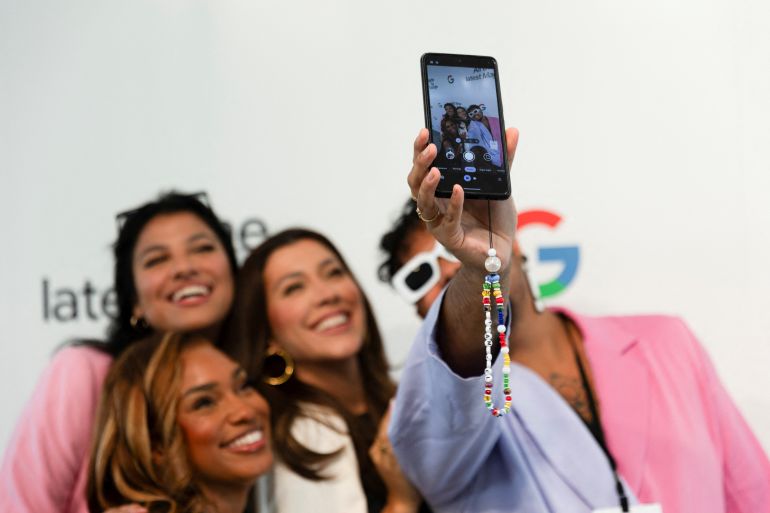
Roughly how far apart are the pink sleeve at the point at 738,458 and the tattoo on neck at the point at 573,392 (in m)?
0.33

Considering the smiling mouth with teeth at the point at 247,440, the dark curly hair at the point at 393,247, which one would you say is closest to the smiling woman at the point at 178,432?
the smiling mouth with teeth at the point at 247,440

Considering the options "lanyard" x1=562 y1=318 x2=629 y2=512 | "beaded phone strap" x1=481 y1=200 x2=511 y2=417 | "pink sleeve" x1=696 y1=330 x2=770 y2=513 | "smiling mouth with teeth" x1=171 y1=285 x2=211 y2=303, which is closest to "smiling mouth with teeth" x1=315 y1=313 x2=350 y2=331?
"smiling mouth with teeth" x1=171 y1=285 x2=211 y2=303

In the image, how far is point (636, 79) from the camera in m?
2.55

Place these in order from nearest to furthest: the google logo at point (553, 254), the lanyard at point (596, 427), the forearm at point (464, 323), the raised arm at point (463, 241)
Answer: the raised arm at point (463, 241) → the forearm at point (464, 323) → the lanyard at point (596, 427) → the google logo at point (553, 254)

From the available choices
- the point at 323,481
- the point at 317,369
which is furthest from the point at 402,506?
the point at 317,369

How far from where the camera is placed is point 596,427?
7.68ft

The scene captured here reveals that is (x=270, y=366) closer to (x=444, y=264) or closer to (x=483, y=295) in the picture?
(x=444, y=264)

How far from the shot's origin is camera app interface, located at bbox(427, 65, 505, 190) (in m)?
1.69

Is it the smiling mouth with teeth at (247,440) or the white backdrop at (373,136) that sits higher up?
the white backdrop at (373,136)

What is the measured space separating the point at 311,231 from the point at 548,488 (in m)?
0.82

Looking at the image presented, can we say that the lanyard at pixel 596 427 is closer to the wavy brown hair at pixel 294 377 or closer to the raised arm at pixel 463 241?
the wavy brown hair at pixel 294 377

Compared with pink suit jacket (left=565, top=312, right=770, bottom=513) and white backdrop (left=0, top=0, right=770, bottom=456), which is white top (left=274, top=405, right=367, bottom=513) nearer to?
white backdrop (left=0, top=0, right=770, bottom=456)

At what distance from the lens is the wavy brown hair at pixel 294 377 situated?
2289 mm

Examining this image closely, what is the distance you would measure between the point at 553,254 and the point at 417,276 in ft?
1.20
